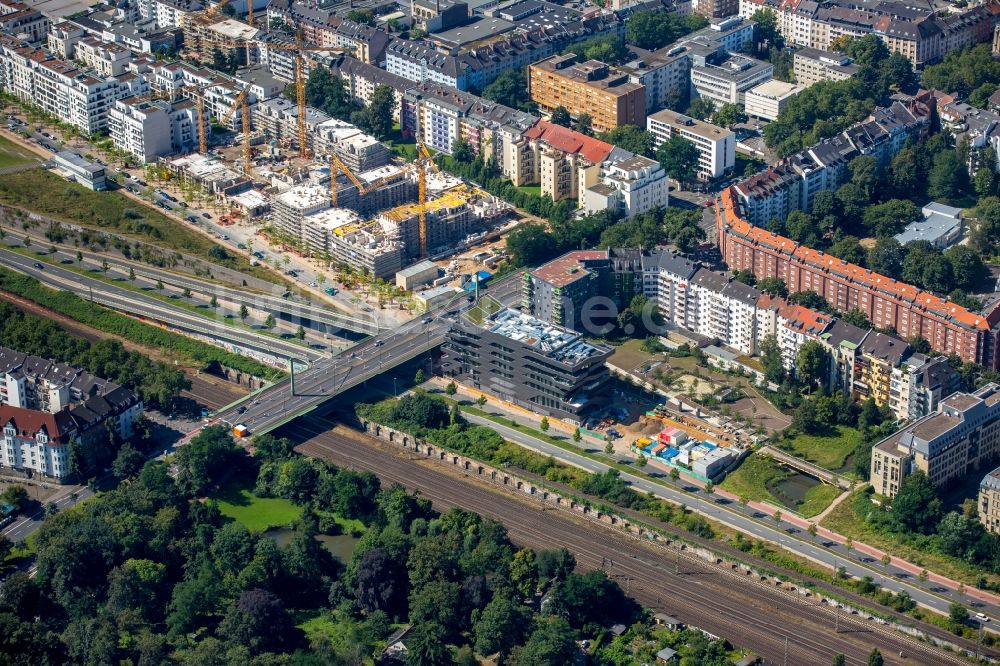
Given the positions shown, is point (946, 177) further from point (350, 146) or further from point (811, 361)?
point (350, 146)

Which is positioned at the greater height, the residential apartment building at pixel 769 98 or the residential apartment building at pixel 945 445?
the residential apartment building at pixel 769 98

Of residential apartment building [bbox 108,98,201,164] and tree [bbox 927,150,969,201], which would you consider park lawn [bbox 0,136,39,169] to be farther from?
tree [bbox 927,150,969,201]

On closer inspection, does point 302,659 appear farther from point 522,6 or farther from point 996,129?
point 522,6

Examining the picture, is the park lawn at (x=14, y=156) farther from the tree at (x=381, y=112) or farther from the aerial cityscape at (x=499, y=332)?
the tree at (x=381, y=112)

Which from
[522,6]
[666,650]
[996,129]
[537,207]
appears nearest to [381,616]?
[666,650]

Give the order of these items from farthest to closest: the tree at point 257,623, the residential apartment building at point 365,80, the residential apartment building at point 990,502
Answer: the residential apartment building at point 365,80
the residential apartment building at point 990,502
the tree at point 257,623

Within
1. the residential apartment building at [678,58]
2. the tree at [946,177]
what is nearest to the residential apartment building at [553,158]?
the residential apartment building at [678,58]

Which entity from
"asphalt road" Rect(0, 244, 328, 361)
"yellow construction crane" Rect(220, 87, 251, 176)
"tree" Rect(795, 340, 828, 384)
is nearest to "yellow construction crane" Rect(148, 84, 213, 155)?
"yellow construction crane" Rect(220, 87, 251, 176)
